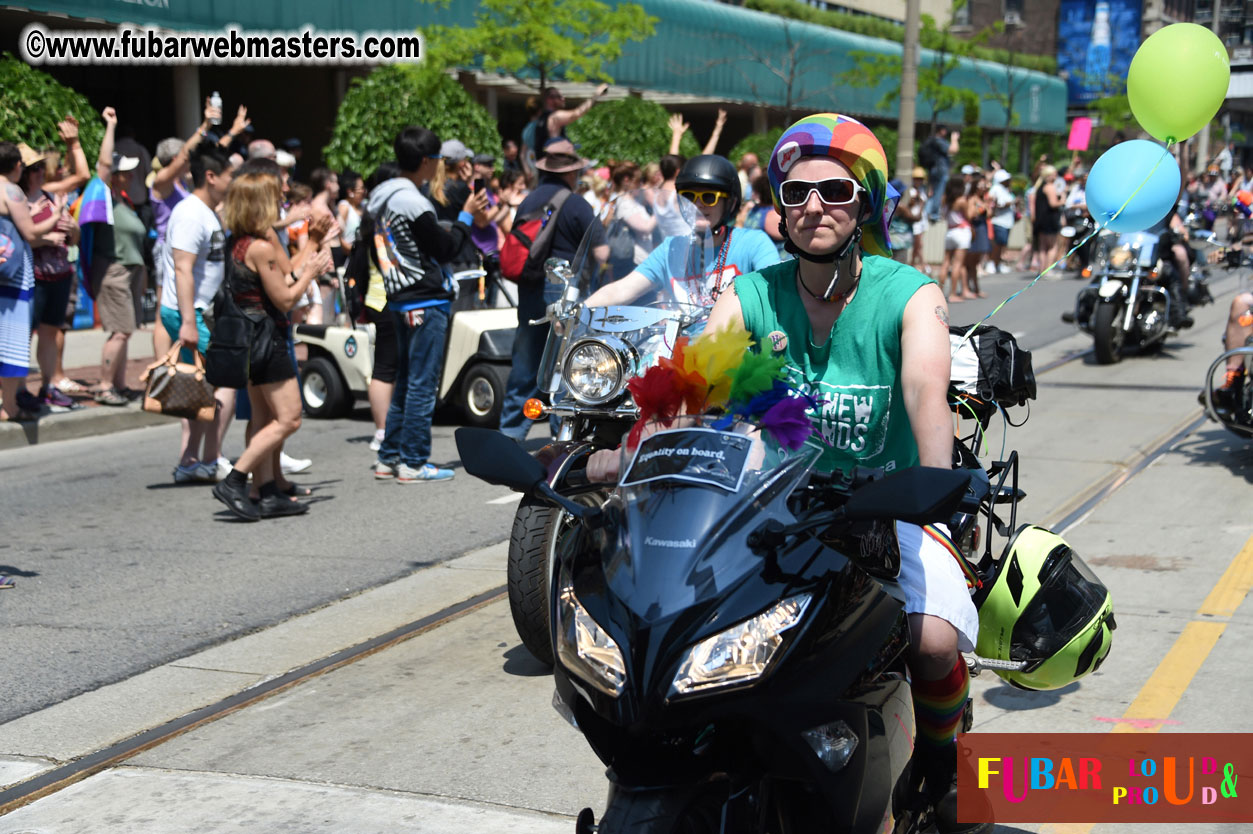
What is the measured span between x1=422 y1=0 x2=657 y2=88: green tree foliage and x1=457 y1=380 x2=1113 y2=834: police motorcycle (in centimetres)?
1807

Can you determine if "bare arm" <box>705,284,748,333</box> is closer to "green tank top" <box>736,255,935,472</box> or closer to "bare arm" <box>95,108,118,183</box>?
"green tank top" <box>736,255,935,472</box>

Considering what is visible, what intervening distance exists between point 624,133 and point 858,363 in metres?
20.2

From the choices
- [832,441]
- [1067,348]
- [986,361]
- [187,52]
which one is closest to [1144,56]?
[986,361]

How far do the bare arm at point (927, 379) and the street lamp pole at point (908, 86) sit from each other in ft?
49.0

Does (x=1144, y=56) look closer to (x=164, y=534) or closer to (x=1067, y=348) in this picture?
(x=164, y=534)

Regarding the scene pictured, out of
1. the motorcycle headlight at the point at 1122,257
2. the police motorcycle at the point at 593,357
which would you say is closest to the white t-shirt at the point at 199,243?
the police motorcycle at the point at 593,357

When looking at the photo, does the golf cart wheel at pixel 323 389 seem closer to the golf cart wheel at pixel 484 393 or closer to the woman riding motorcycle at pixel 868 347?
the golf cart wheel at pixel 484 393

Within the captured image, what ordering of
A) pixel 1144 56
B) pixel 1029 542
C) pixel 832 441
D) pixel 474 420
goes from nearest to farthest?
pixel 832 441, pixel 1029 542, pixel 1144 56, pixel 474 420

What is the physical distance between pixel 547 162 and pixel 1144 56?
14.6 ft

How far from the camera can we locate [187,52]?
18672 millimetres

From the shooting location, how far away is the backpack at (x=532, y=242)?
8430 millimetres

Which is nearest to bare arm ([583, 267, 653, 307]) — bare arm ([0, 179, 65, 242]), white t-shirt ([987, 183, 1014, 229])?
bare arm ([0, 179, 65, 242])

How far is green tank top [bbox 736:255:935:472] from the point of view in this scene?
309 cm

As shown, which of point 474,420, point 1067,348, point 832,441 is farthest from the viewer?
point 1067,348
